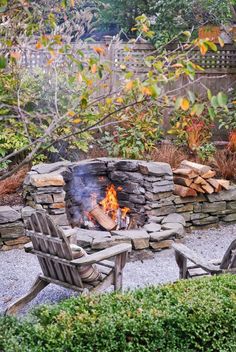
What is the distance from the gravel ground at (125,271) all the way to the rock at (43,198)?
621 mm

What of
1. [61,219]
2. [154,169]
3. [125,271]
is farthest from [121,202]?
[125,271]

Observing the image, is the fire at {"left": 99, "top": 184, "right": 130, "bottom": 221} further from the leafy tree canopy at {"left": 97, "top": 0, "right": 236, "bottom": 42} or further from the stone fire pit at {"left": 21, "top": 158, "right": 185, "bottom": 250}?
the leafy tree canopy at {"left": 97, "top": 0, "right": 236, "bottom": 42}

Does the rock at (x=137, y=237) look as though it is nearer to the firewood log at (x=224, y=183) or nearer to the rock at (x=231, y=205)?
the firewood log at (x=224, y=183)

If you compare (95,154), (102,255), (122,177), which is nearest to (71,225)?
(122,177)

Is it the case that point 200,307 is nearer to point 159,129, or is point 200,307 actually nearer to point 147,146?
point 147,146

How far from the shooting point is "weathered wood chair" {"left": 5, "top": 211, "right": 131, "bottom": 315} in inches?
164

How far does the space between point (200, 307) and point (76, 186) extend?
3723mm

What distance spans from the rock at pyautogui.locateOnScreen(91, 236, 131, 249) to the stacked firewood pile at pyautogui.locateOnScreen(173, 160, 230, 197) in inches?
54.3

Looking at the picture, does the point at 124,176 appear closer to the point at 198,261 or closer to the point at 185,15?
the point at 198,261

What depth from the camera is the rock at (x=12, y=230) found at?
A: 6.14 meters

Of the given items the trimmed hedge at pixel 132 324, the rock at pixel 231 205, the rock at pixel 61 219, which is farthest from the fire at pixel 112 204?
the trimmed hedge at pixel 132 324

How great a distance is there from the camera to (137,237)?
5879 mm

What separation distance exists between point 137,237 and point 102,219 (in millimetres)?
705

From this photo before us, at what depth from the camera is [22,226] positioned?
623cm
